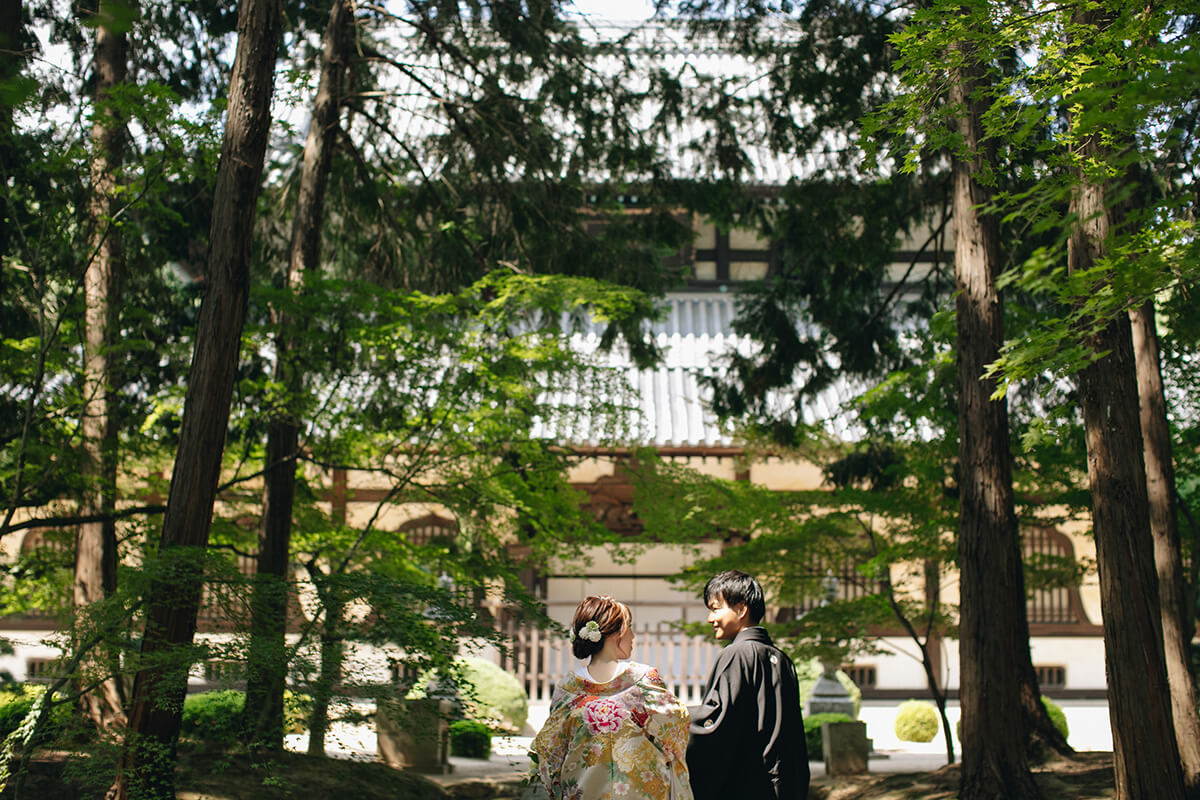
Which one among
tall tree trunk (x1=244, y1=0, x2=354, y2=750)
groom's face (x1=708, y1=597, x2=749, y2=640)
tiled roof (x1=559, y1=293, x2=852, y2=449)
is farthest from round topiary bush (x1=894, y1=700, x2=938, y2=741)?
groom's face (x1=708, y1=597, x2=749, y2=640)

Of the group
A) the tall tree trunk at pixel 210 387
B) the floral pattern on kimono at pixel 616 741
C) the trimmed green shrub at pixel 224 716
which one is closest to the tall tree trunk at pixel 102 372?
the trimmed green shrub at pixel 224 716

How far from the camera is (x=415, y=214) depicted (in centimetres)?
1093

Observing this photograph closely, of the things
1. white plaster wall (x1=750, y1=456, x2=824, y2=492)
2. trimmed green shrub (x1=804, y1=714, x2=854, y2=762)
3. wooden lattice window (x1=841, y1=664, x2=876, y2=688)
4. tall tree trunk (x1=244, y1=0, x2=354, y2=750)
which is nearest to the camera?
tall tree trunk (x1=244, y1=0, x2=354, y2=750)

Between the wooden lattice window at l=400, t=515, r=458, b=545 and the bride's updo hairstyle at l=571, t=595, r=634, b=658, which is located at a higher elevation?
the wooden lattice window at l=400, t=515, r=458, b=545

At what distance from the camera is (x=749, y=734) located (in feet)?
13.7

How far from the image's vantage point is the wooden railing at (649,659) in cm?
1506

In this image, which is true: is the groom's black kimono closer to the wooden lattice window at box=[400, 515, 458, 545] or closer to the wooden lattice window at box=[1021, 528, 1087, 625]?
the wooden lattice window at box=[400, 515, 458, 545]

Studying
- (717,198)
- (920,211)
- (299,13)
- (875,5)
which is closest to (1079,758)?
(920,211)

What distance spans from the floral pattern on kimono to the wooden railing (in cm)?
1105

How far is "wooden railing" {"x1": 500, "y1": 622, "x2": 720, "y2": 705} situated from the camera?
15062 millimetres

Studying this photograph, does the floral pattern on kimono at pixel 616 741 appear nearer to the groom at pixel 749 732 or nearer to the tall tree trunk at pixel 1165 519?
the groom at pixel 749 732

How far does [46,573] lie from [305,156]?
4.31 metres

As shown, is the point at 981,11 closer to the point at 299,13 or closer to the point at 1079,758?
the point at 1079,758

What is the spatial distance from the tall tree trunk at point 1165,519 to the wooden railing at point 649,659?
769 cm
